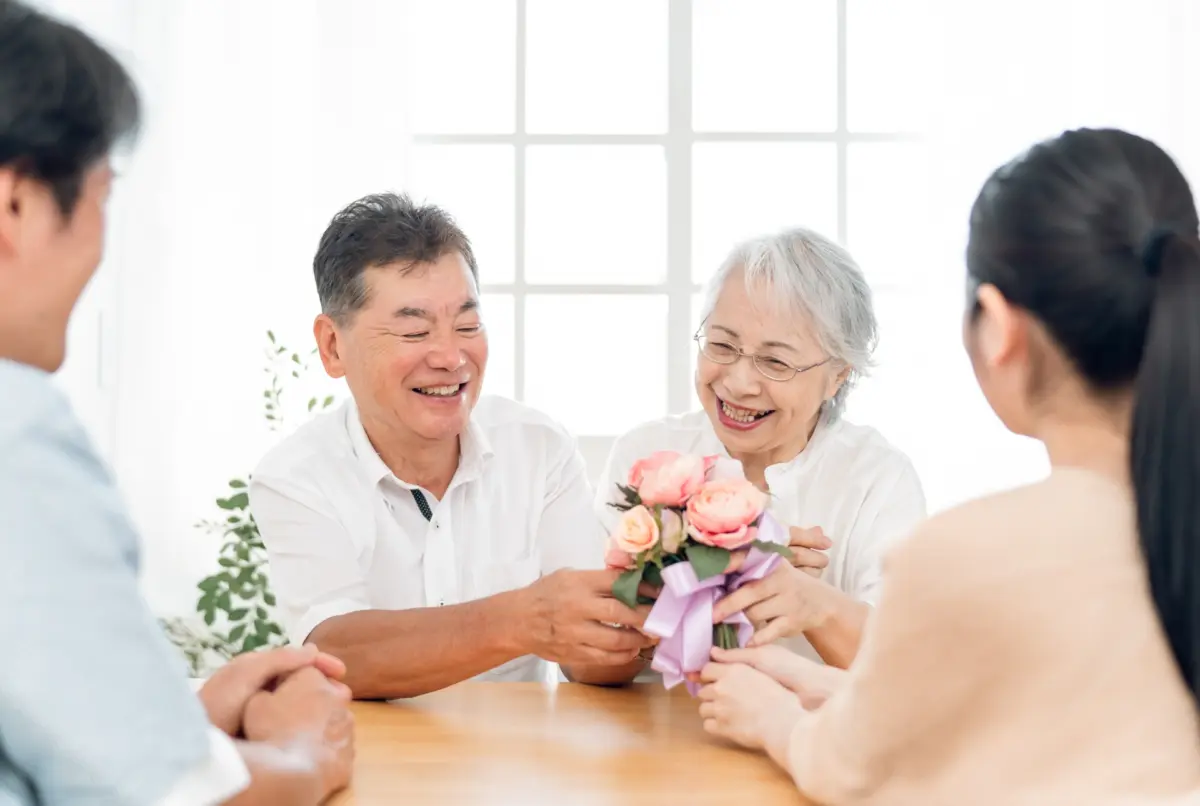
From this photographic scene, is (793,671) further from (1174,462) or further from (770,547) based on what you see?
(1174,462)

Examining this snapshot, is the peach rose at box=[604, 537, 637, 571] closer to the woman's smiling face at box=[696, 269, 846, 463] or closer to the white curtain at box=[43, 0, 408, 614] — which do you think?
the woman's smiling face at box=[696, 269, 846, 463]

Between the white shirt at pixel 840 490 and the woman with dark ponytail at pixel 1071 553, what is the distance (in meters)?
1.19

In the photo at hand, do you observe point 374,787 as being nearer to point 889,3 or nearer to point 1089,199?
point 1089,199

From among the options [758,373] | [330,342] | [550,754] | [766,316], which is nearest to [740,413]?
[758,373]

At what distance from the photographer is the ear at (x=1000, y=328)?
126 centimetres

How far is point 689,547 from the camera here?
1773 millimetres

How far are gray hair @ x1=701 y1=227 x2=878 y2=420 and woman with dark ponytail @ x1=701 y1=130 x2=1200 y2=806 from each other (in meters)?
1.16

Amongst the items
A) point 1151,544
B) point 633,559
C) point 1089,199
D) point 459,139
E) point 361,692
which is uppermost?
point 459,139

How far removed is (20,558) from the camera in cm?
95

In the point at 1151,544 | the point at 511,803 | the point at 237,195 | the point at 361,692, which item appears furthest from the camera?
the point at 237,195

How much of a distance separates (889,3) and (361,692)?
325 centimetres

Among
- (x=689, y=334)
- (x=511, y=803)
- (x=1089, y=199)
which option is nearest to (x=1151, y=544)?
(x=1089, y=199)

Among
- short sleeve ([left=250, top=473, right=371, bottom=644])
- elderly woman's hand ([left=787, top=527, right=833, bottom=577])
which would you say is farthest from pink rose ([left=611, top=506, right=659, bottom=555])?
short sleeve ([left=250, top=473, right=371, bottom=644])

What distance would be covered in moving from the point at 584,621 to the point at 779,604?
31 cm
